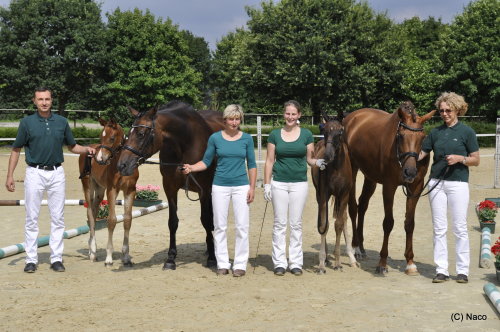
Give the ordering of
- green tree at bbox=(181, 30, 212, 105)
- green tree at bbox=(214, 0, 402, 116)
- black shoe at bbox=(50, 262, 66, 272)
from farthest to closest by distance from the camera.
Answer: green tree at bbox=(181, 30, 212, 105) < green tree at bbox=(214, 0, 402, 116) < black shoe at bbox=(50, 262, 66, 272)

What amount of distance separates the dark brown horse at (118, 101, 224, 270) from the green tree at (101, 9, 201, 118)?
29347 millimetres

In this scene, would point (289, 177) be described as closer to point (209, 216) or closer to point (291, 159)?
point (291, 159)

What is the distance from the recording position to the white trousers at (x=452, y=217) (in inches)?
230

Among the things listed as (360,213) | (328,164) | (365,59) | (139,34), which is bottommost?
(360,213)

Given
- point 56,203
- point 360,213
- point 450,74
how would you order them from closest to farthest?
1. point 56,203
2. point 360,213
3. point 450,74

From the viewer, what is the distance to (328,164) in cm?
671

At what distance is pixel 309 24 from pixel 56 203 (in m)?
26.6

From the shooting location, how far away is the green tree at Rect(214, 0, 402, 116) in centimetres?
3012

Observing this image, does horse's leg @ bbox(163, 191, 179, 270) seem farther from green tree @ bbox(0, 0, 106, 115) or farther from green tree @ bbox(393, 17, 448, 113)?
green tree @ bbox(393, 17, 448, 113)

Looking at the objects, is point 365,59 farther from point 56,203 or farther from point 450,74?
point 56,203

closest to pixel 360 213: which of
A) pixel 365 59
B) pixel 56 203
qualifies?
pixel 56 203

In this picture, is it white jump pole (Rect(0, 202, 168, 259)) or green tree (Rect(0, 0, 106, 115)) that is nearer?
white jump pole (Rect(0, 202, 168, 259))

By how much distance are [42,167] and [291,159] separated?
2.99m

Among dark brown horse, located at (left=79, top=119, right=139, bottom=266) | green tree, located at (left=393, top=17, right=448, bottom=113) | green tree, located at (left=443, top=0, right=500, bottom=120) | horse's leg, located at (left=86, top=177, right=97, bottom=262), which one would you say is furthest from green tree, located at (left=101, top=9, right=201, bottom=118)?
dark brown horse, located at (left=79, top=119, right=139, bottom=266)
